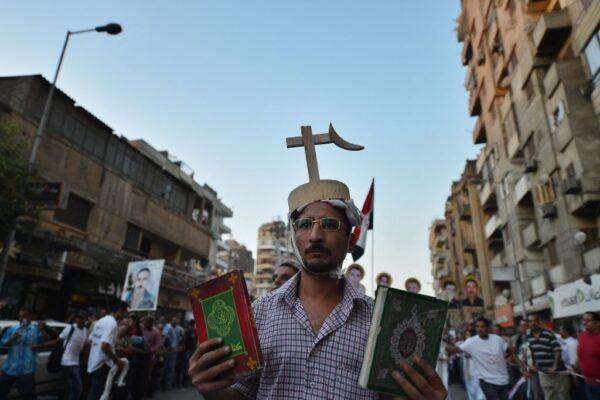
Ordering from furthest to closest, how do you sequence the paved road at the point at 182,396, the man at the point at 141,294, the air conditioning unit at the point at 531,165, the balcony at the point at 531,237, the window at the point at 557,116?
the balcony at the point at 531,237, the air conditioning unit at the point at 531,165, the window at the point at 557,116, the man at the point at 141,294, the paved road at the point at 182,396

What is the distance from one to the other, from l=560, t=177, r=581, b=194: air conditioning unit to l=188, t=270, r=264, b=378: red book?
66.4ft

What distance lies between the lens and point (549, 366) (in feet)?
27.5

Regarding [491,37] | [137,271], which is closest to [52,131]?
[137,271]

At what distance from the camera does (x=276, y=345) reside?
1.76 m

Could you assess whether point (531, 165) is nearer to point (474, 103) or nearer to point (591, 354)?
point (474, 103)

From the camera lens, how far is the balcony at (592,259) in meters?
16.8

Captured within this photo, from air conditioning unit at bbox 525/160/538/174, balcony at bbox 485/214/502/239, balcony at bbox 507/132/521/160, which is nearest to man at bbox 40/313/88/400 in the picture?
air conditioning unit at bbox 525/160/538/174

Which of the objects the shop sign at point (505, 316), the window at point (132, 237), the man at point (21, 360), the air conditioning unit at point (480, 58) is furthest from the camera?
the air conditioning unit at point (480, 58)

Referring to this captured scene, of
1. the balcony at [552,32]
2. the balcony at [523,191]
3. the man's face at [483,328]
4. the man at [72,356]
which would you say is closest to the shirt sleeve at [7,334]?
the man at [72,356]

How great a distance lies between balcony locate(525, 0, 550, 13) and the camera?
22688 millimetres

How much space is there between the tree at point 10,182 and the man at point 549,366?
1303cm

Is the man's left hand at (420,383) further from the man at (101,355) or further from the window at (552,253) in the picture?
the window at (552,253)

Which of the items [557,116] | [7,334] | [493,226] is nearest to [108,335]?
[7,334]

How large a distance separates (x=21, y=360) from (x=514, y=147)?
26.8m
